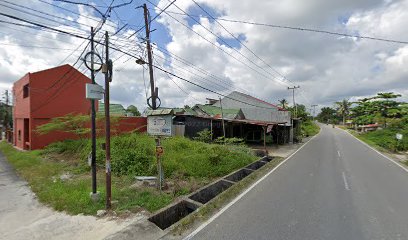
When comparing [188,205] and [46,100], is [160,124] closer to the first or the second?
[188,205]

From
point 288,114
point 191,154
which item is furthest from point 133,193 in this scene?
point 288,114

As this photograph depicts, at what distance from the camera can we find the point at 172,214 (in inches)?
275

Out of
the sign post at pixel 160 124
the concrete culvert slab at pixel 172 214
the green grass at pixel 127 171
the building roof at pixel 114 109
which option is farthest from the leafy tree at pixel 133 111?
the concrete culvert slab at pixel 172 214

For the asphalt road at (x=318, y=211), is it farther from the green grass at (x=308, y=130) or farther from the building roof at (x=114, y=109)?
the green grass at (x=308, y=130)

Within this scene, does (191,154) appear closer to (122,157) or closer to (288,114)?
(122,157)

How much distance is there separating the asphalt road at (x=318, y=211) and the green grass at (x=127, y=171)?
232 cm

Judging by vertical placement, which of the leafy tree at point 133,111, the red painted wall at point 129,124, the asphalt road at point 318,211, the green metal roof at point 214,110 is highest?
the leafy tree at point 133,111

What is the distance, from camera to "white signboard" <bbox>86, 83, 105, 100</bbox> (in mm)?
6949

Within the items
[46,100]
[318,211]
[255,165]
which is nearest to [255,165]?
[255,165]

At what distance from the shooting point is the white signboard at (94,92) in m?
6.95

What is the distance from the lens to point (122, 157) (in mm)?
12211

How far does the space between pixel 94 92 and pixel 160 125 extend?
2235 mm

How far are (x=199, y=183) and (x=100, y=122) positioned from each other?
515 inches

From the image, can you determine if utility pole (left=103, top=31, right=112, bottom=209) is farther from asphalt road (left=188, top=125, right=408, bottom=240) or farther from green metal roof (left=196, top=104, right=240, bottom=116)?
green metal roof (left=196, top=104, right=240, bottom=116)
